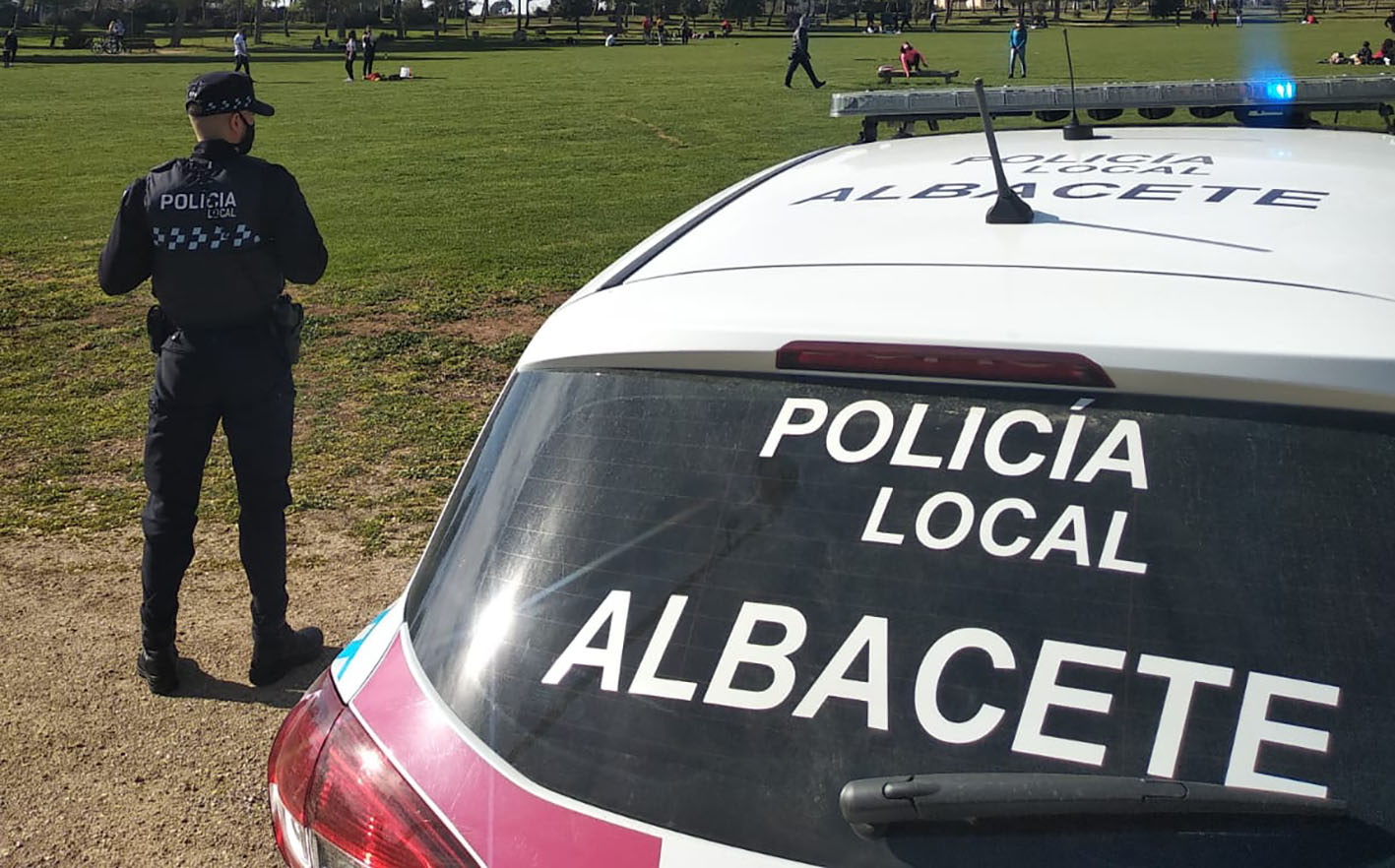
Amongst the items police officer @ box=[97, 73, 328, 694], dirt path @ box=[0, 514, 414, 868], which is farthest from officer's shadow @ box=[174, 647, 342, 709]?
police officer @ box=[97, 73, 328, 694]

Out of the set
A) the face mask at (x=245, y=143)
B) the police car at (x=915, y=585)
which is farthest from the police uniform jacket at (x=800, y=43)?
the police car at (x=915, y=585)

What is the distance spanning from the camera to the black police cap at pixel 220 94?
3.96 metres

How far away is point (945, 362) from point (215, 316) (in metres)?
2.90

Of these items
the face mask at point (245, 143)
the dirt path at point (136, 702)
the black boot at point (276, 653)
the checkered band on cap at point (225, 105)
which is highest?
the checkered band on cap at point (225, 105)

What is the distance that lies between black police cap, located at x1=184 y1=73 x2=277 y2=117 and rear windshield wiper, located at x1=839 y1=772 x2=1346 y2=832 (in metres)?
3.29

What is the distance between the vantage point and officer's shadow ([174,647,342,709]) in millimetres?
4223

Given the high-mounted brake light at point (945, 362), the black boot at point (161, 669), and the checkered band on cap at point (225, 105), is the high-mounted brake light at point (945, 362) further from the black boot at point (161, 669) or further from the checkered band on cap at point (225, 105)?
the black boot at point (161, 669)

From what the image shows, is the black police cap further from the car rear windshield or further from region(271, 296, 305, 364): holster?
the car rear windshield

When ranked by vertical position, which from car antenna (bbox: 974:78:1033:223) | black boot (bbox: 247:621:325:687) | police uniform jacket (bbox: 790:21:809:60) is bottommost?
black boot (bbox: 247:621:325:687)

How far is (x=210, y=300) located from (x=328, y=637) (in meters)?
1.33

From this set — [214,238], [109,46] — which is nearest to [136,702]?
[214,238]

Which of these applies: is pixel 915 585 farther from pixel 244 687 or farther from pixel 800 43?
pixel 800 43

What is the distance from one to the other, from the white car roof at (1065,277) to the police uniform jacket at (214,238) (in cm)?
187

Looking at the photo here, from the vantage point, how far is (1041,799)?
1433 millimetres
